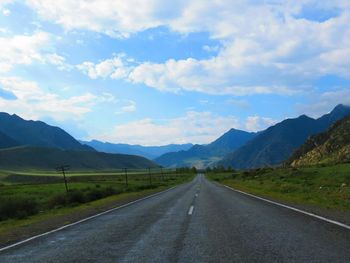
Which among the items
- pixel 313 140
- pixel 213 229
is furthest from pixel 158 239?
pixel 313 140

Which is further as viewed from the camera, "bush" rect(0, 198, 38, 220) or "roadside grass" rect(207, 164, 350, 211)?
"bush" rect(0, 198, 38, 220)

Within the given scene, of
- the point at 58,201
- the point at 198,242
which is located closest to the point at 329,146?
the point at 58,201

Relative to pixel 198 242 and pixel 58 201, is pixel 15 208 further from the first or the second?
pixel 198 242

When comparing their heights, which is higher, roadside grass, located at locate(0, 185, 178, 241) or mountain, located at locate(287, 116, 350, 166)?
mountain, located at locate(287, 116, 350, 166)

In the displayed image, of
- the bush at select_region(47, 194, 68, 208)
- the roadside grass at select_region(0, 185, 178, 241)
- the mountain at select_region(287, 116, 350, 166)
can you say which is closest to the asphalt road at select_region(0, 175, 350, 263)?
the roadside grass at select_region(0, 185, 178, 241)

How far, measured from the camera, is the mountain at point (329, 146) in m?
115

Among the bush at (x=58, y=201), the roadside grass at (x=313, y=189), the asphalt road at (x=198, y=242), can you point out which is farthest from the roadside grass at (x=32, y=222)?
the roadside grass at (x=313, y=189)

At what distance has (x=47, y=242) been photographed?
11766mm

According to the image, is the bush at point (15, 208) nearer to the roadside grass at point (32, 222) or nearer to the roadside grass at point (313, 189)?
the roadside grass at point (32, 222)

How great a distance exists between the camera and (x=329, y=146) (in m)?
130

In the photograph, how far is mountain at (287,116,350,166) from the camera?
115m

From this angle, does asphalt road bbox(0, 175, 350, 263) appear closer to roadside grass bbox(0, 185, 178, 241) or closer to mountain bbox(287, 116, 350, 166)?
roadside grass bbox(0, 185, 178, 241)

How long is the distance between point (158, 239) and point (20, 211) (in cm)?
1887

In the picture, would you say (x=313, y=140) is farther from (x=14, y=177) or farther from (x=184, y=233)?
(x=184, y=233)
